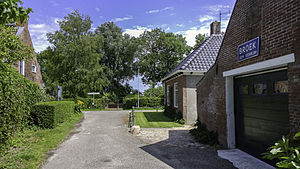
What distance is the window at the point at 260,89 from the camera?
18.8 feet

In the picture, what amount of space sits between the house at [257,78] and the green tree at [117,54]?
31.2m

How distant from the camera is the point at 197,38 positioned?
4278 cm

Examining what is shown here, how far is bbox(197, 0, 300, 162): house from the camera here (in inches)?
178

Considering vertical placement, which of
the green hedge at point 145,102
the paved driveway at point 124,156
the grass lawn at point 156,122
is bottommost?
the paved driveway at point 124,156

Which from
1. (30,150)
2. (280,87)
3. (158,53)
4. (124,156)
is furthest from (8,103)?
(158,53)

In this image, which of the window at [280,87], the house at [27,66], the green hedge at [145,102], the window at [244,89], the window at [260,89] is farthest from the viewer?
the green hedge at [145,102]

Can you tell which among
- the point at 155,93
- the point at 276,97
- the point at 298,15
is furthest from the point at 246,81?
the point at 155,93

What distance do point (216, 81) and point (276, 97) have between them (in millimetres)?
3089

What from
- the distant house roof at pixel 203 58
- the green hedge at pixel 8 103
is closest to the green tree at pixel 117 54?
the distant house roof at pixel 203 58

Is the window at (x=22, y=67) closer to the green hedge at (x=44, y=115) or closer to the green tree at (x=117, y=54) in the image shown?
the green hedge at (x=44, y=115)

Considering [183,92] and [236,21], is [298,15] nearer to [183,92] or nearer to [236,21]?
[236,21]

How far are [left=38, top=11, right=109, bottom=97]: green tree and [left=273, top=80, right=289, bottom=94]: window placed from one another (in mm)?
29606

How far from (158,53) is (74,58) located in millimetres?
16380

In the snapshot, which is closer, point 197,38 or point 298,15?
point 298,15
